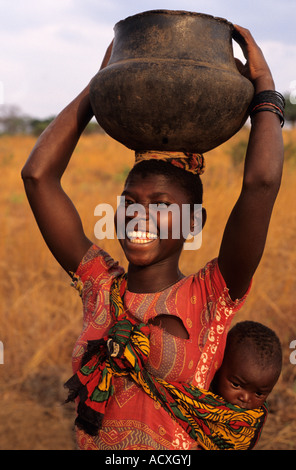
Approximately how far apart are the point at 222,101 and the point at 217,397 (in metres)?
1.04

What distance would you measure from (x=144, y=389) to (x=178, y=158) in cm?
80

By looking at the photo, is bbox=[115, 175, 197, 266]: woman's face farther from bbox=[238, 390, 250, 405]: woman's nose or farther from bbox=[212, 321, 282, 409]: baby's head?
bbox=[238, 390, 250, 405]: woman's nose

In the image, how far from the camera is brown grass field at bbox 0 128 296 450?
369 centimetres

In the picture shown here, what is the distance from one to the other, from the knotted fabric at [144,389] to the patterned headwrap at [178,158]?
517mm

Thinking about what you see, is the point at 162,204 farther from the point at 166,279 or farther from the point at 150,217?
the point at 166,279

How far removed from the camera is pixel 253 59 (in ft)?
5.73

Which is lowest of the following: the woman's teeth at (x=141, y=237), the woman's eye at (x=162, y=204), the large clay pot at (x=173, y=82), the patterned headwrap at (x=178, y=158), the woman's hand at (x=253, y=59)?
the woman's teeth at (x=141, y=237)

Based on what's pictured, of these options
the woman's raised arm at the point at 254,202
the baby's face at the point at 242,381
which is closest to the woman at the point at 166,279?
the woman's raised arm at the point at 254,202

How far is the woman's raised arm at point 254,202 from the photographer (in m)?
1.61

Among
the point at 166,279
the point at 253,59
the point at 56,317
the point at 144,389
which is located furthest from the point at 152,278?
the point at 56,317

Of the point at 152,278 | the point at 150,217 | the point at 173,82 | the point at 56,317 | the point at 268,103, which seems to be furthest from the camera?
the point at 56,317

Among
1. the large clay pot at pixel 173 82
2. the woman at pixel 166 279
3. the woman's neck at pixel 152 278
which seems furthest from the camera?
the woman's neck at pixel 152 278

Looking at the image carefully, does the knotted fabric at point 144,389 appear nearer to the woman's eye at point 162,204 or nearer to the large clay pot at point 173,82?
the woman's eye at point 162,204
